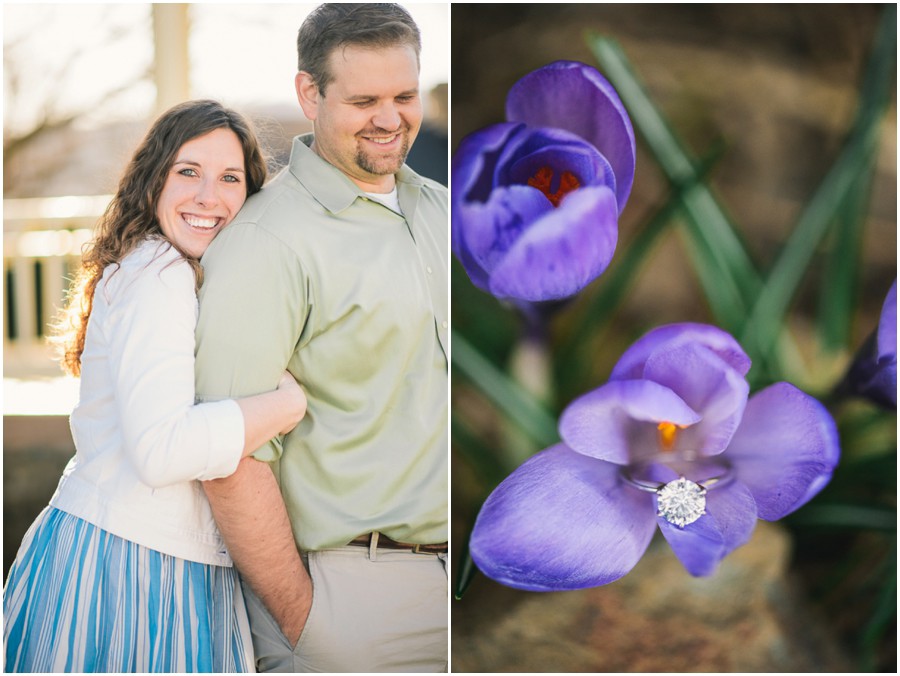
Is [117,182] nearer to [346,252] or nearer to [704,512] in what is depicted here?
[346,252]

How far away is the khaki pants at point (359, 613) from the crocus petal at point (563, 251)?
1.83ft

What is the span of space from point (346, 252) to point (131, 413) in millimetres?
458

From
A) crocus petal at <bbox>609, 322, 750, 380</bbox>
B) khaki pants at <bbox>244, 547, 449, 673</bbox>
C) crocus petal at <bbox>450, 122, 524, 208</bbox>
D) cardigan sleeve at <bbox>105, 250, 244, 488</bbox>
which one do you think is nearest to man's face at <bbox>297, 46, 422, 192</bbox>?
crocus petal at <bbox>450, 122, 524, 208</bbox>

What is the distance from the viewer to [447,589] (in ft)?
5.90

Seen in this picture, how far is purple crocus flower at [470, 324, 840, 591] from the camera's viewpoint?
1731mm

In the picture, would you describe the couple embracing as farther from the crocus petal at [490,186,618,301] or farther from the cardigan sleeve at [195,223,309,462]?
the crocus petal at [490,186,618,301]

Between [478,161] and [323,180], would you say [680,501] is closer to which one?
[478,161]

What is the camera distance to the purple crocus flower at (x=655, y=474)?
1731 mm

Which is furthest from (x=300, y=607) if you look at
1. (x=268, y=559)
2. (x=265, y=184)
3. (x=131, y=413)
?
(x=265, y=184)

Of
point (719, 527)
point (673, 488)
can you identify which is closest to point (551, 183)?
point (673, 488)

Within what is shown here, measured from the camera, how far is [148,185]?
1653 millimetres

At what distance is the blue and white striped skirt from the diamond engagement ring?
2.59 ft

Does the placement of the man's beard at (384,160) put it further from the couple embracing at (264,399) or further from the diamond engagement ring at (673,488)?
the diamond engagement ring at (673,488)

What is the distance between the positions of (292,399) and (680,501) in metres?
0.78
